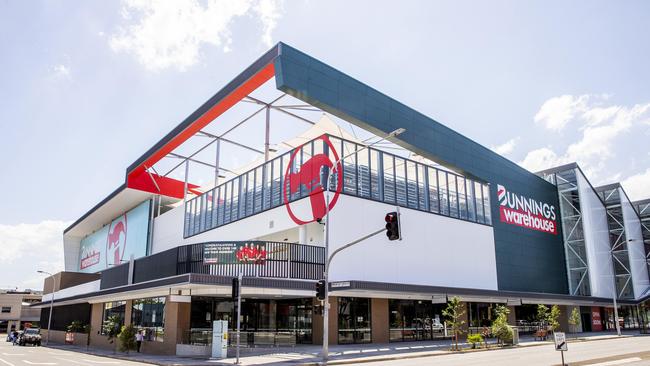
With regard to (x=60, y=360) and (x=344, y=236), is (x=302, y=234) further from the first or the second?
(x=60, y=360)

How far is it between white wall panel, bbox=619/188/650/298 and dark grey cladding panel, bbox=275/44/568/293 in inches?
421

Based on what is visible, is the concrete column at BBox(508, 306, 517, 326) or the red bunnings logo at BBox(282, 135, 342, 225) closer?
the red bunnings logo at BBox(282, 135, 342, 225)

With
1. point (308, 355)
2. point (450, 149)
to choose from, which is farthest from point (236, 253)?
point (450, 149)

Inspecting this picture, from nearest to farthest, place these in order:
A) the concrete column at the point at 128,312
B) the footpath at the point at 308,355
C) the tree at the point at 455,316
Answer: the footpath at the point at 308,355 < the tree at the point at 455,316 < the concrete column at the point at 128,312

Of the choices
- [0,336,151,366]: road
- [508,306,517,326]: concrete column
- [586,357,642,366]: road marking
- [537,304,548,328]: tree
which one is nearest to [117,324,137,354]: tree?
[0,336,151,366]: road

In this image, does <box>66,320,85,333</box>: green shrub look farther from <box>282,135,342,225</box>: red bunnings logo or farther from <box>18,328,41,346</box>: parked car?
<box>282,135,342,225</box>: red bunnings logo

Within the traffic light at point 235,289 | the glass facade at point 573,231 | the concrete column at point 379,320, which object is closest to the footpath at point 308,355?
the concrete column at point 379,320

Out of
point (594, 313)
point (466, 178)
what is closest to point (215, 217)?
point (466, 178)

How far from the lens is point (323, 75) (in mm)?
32406

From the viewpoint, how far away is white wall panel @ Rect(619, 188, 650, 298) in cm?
5972

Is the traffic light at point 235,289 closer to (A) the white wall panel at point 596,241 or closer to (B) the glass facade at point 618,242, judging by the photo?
(A) the white wall panel at point 596,241

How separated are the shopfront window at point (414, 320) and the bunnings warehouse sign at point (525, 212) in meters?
13.4

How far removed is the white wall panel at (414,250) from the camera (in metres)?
33.4

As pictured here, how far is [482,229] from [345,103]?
60.7 ft
